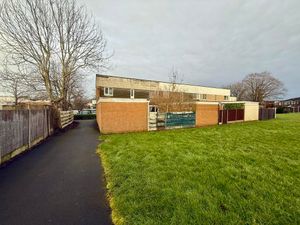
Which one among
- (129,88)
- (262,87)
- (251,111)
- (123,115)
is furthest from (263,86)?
(123,115)

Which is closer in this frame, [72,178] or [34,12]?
[72,178]

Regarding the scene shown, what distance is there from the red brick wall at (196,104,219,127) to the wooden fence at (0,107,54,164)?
12253 mm

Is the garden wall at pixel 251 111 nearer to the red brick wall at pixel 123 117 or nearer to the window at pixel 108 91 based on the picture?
the red brick wall at pixel 123 117

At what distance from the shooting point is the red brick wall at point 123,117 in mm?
12031

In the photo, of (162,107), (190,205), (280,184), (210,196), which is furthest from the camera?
(162,107)

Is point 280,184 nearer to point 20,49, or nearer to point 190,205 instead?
point 190,205

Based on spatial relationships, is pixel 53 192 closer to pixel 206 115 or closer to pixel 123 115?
pixel 123 115

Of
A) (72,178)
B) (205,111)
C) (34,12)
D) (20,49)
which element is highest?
(34,12)

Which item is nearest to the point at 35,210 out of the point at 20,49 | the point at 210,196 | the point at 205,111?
the point at 210,196

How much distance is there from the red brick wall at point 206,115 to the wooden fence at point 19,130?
40.2 ft

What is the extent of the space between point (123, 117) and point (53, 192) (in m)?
8.86

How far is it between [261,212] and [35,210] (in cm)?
366

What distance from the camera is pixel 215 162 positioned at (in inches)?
216

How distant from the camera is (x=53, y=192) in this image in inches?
150
